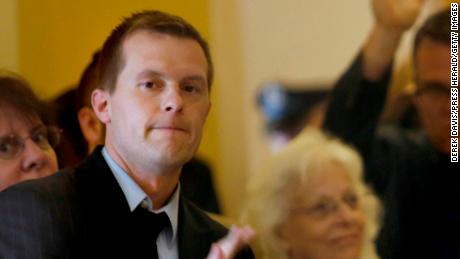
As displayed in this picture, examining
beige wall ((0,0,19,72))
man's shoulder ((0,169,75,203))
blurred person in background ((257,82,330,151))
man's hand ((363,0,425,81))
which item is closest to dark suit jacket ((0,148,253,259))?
man's shoulder ((0,169,75,203))

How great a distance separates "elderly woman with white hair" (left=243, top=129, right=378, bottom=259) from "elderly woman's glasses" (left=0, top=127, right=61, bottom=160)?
1.26ft

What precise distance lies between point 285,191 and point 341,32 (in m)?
0.26

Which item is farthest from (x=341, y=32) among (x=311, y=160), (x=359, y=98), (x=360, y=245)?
(x=360, y=245)

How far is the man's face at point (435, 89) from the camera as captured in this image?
1.05 meters

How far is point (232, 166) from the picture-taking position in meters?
1.15

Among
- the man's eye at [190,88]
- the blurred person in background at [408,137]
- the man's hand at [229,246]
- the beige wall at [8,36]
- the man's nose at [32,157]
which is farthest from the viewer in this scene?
the beige wall at [8,36]

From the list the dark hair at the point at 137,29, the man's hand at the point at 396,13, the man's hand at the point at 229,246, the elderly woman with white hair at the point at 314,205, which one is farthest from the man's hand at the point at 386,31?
the man's hand at the point at 229,246

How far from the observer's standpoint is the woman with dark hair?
1147mm

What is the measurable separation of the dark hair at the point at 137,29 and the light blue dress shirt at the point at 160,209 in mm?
104

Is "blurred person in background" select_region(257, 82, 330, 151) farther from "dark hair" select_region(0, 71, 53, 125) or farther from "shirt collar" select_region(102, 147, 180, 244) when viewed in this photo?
"dark hair" select_region(0, 71, 53, 125)

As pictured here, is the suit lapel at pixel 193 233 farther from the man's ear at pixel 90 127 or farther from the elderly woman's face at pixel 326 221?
the man's ear at pixel 90 127

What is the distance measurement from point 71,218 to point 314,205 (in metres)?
0.35

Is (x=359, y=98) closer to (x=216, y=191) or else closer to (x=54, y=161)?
(x=216, y=191)

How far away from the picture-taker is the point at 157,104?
0.92 meters
